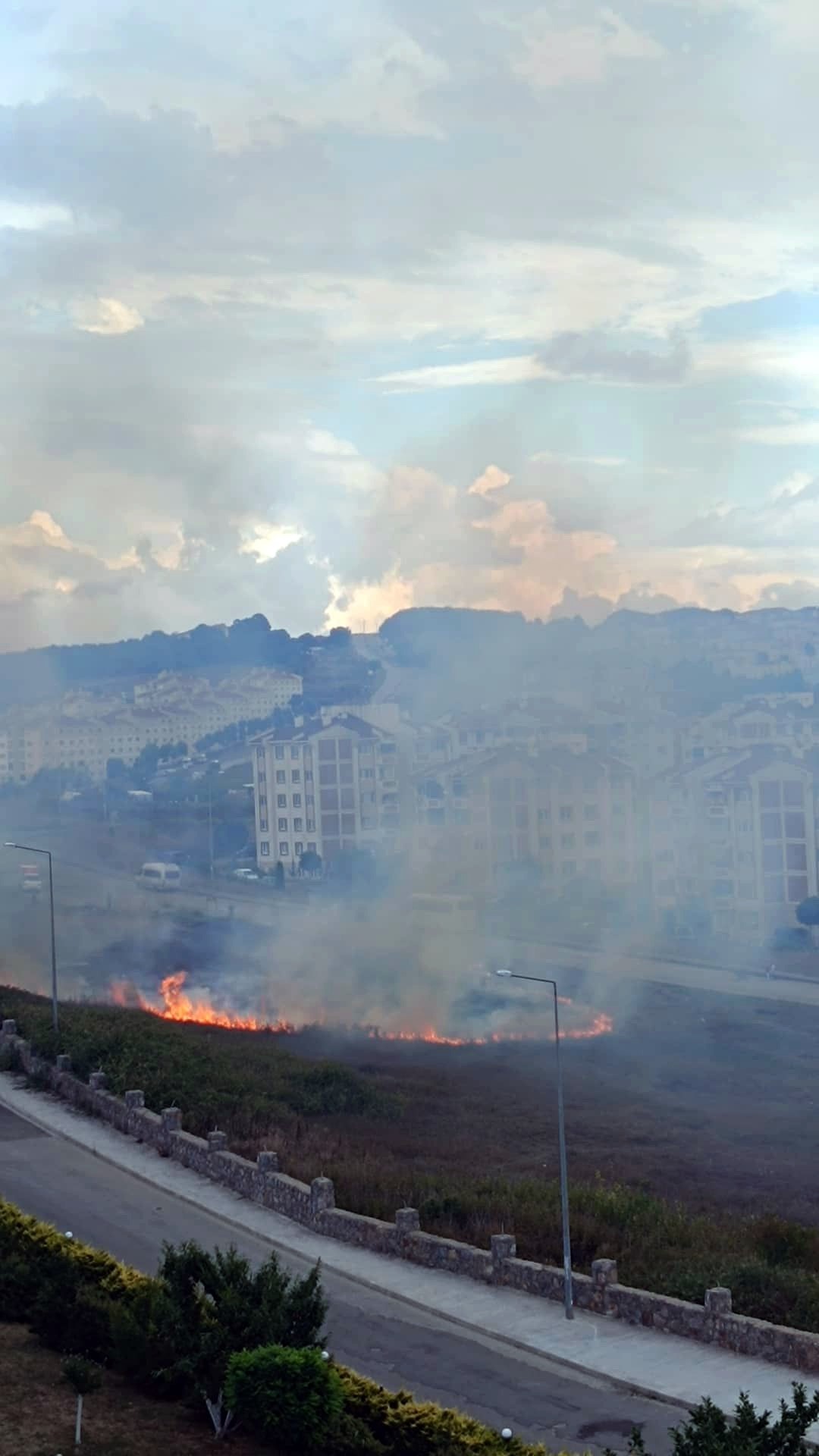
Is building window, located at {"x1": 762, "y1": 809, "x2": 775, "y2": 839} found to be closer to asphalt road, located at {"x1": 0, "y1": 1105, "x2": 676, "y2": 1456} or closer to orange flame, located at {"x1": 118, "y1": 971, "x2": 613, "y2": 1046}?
orange flame, located at {"x1": 118, "y1": 971, "x2": 613, "y2": 1046}

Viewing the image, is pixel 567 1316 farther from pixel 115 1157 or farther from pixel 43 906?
pixel 43 906

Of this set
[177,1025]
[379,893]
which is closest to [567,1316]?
[177,1025]

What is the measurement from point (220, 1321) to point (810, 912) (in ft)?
148

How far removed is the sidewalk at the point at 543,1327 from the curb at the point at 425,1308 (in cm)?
2

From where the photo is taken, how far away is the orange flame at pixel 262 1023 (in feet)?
145

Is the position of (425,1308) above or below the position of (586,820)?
below

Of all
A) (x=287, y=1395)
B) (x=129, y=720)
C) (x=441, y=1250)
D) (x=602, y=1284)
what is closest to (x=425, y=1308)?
(x=441, y=1250)

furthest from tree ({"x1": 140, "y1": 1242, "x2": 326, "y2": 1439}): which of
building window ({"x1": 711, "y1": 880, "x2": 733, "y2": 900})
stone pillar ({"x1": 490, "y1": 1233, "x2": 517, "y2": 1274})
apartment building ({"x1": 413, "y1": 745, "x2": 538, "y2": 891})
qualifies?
apartment building ({"x1": 413, "y1": 745, "x2": 538, "y2": 891})

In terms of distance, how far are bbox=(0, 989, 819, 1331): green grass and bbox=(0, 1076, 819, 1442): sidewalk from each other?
2.92 ft

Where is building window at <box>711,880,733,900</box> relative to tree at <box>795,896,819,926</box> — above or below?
above

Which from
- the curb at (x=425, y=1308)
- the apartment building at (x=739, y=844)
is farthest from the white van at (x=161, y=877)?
the curb at (x=425, y=1308)

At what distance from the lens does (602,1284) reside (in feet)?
58.1

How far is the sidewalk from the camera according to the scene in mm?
15289

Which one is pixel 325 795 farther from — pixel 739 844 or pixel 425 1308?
pixel 425 1308
